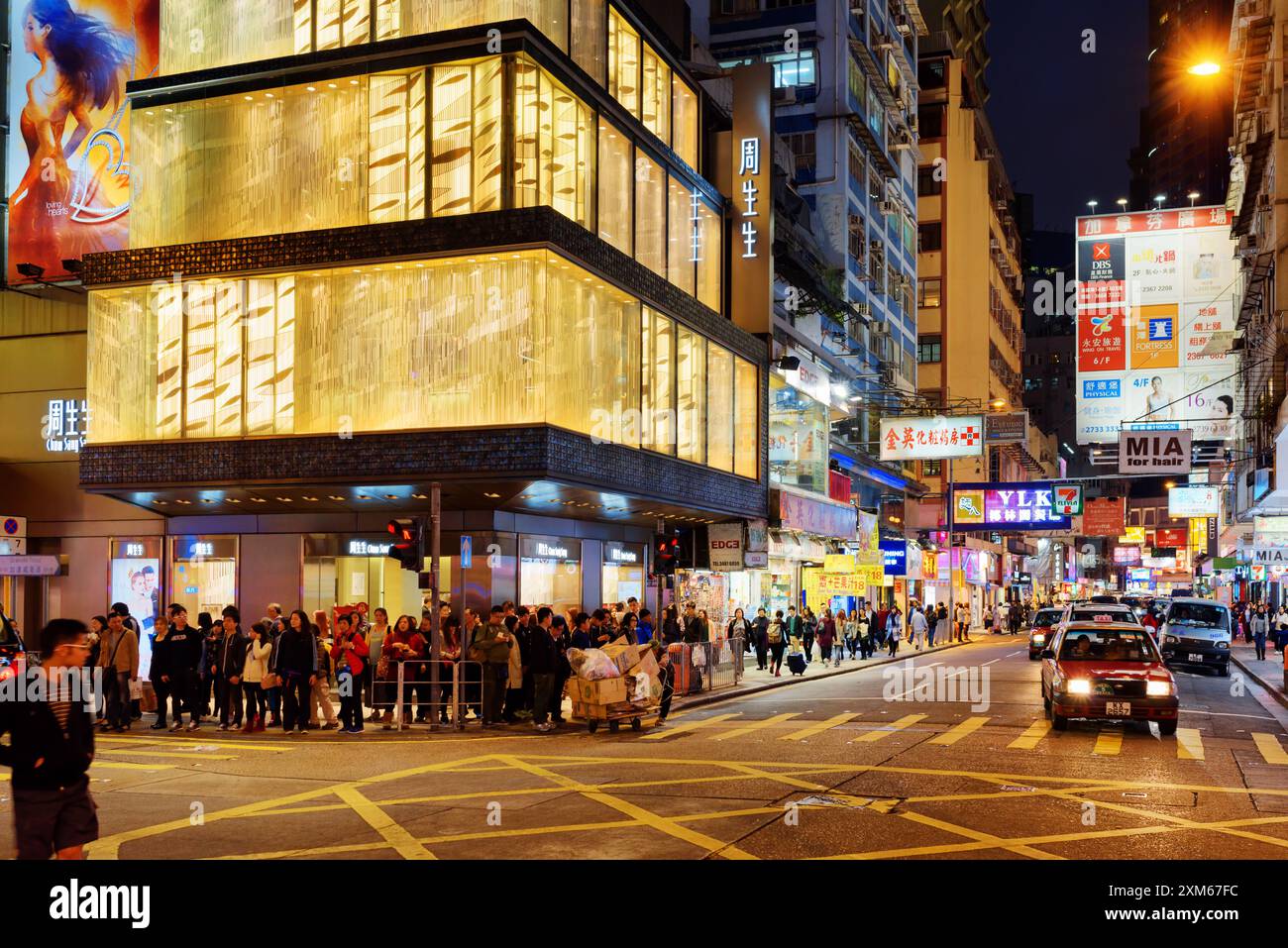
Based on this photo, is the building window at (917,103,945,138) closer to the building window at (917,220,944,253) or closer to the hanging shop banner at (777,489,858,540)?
the building window at (917,220,944,253)

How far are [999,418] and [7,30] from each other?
36859 millimetres

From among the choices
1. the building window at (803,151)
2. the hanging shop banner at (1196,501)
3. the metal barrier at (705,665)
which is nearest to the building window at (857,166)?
the building window at (803,151)

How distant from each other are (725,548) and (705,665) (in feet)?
19.9

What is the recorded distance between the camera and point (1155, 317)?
3666cm

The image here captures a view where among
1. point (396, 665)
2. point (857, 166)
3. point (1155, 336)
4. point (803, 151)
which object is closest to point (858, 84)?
point (857, 166)

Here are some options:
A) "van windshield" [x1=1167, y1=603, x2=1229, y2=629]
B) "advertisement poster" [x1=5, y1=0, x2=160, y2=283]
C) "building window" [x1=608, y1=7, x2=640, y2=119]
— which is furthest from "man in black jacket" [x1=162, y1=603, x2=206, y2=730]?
"van windshield" [x1=1167, y1=603, x2=1229, y2=629]

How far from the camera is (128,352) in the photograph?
1046 inches

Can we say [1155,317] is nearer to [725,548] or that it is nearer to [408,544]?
[725,548]

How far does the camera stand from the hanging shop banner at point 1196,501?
2469 inches

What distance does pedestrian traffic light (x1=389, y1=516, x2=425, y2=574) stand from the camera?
69.3ft

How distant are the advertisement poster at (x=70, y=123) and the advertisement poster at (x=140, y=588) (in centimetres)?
710

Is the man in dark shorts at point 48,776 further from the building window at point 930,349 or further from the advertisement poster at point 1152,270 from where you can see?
the building window at point 930,349
